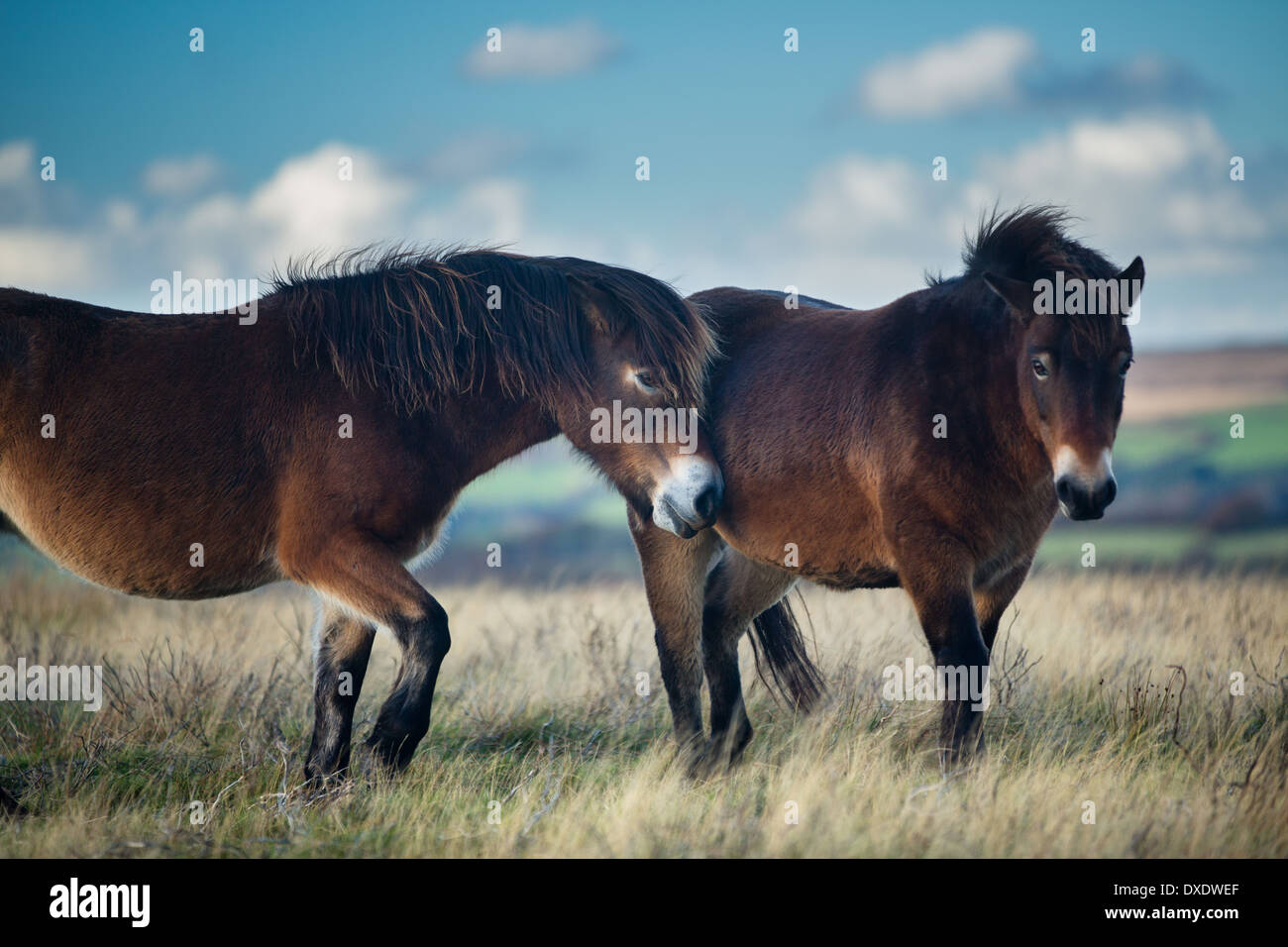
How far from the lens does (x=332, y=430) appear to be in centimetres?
556

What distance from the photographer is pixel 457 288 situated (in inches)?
238

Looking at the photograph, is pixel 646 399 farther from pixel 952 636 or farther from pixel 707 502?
pixel 952 636

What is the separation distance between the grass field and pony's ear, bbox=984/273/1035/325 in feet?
6.98

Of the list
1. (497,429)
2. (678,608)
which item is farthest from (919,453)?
(497,429)

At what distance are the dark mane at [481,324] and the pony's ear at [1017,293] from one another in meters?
1.64

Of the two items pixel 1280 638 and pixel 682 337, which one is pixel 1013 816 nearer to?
pixel 682 337

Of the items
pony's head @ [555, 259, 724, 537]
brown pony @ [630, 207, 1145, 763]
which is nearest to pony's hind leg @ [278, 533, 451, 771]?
pony's head @ [555, 259, 724, 537]

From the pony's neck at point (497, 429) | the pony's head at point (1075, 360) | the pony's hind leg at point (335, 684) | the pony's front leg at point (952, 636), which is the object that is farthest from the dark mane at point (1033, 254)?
the pony's hind leg at point (335, 684)

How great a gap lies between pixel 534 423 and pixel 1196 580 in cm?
827

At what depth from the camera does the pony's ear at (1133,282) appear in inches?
193

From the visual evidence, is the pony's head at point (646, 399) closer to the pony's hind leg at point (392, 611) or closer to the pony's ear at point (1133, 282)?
the pony's hind leg at point (392, 611)

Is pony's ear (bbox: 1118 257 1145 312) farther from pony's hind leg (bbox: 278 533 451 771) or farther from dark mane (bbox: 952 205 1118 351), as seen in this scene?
pony's hind leg (bbox: 278 533 451 771)

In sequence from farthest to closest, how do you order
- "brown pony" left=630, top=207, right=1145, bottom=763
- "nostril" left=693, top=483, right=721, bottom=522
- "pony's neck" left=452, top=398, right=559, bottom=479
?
"pony's neck" left=452, top=398, right=559, bottom=479
"nostril" left=693, top=483, right=721, bottom=522
"brown pony" left=630, top=207, right=1145, bottom=763

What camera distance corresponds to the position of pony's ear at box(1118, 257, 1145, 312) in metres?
4.90
